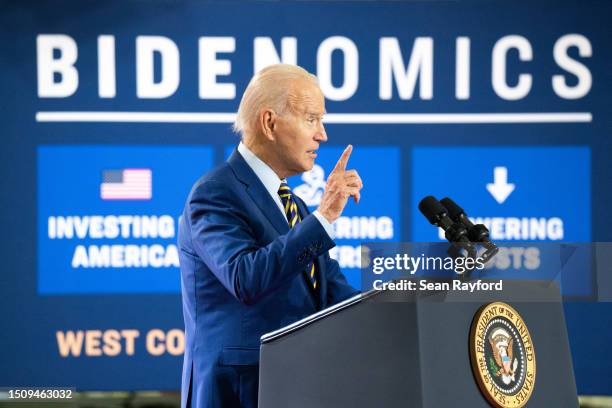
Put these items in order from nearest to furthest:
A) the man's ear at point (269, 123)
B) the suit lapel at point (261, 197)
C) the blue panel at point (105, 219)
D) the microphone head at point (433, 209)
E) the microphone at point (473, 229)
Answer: the microphone at point (473, 229)
the microphone head at point (433, 209)
the suit lapel at point (261, 197)
the man's ear at point (269, 123)
the blue panel at point (105, 219)

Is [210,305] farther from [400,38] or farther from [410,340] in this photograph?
[400,38]

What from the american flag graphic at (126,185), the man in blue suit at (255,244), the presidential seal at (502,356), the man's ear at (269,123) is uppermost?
the american flag graphic at (126,185)

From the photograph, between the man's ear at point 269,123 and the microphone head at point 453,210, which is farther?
the man's ear at point 269,123

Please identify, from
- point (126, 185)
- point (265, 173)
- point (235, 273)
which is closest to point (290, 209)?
point (265, 173)

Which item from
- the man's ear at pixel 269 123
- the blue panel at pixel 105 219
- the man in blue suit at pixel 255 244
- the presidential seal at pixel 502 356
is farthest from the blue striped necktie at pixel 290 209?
the blue panel at pixel 105 219

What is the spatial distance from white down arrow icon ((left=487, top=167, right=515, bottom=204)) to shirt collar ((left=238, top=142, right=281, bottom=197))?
2168mm

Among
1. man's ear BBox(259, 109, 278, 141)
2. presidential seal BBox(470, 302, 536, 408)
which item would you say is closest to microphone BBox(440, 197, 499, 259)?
presidential seal BBox(470, 302, 536, 408)

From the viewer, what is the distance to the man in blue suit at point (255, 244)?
6.31 feet

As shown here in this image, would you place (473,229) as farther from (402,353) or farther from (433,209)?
(402,353)

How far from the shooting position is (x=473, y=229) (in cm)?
186

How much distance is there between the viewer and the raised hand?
1955 mm

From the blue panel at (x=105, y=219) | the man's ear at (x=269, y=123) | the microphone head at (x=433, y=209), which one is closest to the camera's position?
the microphone head at (x=433, y=209)

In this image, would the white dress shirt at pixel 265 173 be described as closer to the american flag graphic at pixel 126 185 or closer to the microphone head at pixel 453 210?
the microphone head at pixel 453 210

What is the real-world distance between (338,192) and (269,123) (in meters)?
0.37
